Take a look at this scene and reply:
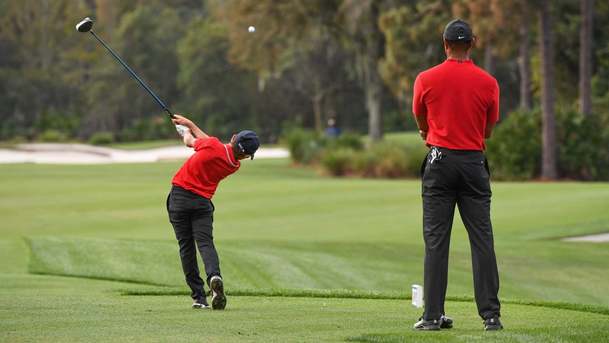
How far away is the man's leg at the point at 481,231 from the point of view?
8523 millimetres

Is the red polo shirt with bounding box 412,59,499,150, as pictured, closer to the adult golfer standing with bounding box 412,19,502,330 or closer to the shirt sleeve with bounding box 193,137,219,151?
the adult golfer standing with bounding box 412,19,502,330

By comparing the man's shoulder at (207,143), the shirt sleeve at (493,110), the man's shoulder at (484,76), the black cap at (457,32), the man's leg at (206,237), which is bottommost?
the man's leg at (206,237)

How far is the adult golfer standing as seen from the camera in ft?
27.8

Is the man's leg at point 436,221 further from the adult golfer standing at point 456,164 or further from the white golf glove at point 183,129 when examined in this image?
the white golf glove at point 183,129

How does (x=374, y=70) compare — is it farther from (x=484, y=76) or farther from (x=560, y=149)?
(x=484, y=76)

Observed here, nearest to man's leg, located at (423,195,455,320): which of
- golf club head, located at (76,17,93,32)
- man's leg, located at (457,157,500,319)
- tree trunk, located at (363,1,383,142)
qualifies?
man's leg, located at (457,157,500,319)

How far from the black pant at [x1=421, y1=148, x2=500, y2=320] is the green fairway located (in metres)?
0.27

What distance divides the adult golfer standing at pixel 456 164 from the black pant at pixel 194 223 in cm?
241

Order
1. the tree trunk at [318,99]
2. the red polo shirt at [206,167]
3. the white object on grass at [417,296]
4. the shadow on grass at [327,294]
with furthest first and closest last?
the tree trunk at [318,99]
the shadow on grass at [327,294]
the red polo shirt at [206,167]
the white object on grass at [417,296]

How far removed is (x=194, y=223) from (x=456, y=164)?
2.87m

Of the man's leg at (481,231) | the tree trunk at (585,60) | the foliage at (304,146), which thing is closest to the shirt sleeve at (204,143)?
the man's leg at (481,231)

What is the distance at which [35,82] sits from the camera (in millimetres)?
85438

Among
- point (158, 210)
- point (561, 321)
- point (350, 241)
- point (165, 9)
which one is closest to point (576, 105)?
point (158, 210)

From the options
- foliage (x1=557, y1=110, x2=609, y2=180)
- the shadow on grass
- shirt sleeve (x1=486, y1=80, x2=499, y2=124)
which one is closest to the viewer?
shirt sleeve (x1=486, y1=80, x2=499, y2=124)
